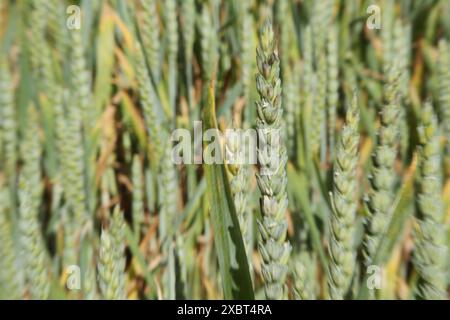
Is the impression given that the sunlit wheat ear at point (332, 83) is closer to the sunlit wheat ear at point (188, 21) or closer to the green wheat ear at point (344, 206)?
the sunlit wheat ear at point (188, 21)

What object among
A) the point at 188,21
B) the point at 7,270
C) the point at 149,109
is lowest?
the point at 7,270

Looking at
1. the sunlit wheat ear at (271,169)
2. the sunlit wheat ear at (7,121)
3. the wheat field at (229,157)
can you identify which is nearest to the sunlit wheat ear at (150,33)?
the wheat field at (229,157)

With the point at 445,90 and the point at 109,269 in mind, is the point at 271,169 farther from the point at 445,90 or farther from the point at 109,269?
the point at 445,90

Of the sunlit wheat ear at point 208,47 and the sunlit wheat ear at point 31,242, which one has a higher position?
the sunlit wheat ear at point 208,47

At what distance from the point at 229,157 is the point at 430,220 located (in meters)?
0.11

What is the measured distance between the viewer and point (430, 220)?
30 cm

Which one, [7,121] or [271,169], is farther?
[7,121]

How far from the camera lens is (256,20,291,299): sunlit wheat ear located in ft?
0.92

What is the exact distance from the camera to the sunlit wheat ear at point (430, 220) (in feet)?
0.97

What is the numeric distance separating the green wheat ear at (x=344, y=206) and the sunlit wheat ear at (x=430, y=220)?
0.04 meters

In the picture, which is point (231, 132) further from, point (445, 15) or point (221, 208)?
point (445, 15)

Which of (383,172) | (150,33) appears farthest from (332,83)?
(383,172)

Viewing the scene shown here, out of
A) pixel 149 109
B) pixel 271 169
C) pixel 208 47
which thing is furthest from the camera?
pixel 208 47

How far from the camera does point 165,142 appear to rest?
551 millimetres
